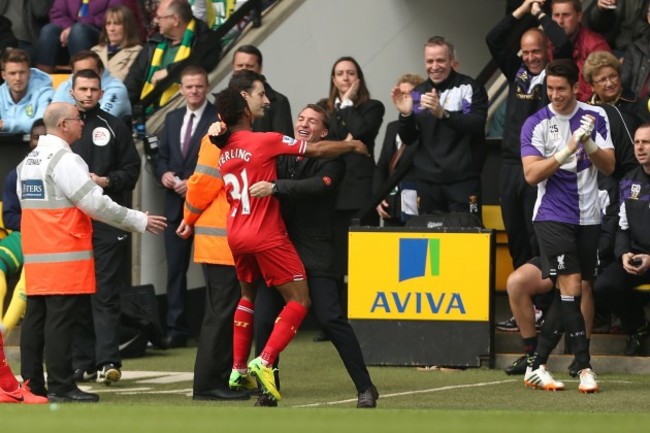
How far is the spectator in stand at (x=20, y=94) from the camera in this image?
1543 centimetres

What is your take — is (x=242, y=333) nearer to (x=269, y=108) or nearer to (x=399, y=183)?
(x=269, y=108)

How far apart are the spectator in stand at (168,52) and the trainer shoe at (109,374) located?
3977 millimetres

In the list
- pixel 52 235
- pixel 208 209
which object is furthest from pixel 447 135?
pixel 52 235

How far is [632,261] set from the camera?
12.9 meters

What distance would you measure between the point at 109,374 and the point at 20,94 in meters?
4.03

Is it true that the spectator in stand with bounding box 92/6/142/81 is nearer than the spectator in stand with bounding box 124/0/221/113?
No

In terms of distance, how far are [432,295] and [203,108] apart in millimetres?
2926

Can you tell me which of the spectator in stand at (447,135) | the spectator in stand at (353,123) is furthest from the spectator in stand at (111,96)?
the spectator in stand at (447,135)

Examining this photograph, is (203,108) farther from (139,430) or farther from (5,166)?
(139,430)

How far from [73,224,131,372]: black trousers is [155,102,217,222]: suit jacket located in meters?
2.04

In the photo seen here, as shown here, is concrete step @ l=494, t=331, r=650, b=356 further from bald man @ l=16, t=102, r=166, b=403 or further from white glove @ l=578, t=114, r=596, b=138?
bald man @ l=16, t=102, r=166, b=403

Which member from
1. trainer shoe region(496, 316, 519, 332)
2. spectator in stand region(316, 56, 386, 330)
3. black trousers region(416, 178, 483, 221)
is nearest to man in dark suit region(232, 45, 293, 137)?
spectator in stand region(316, 56, 386, 330)

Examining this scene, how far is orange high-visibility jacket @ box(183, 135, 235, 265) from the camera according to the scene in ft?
37.6

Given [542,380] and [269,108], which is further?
[269,108]
